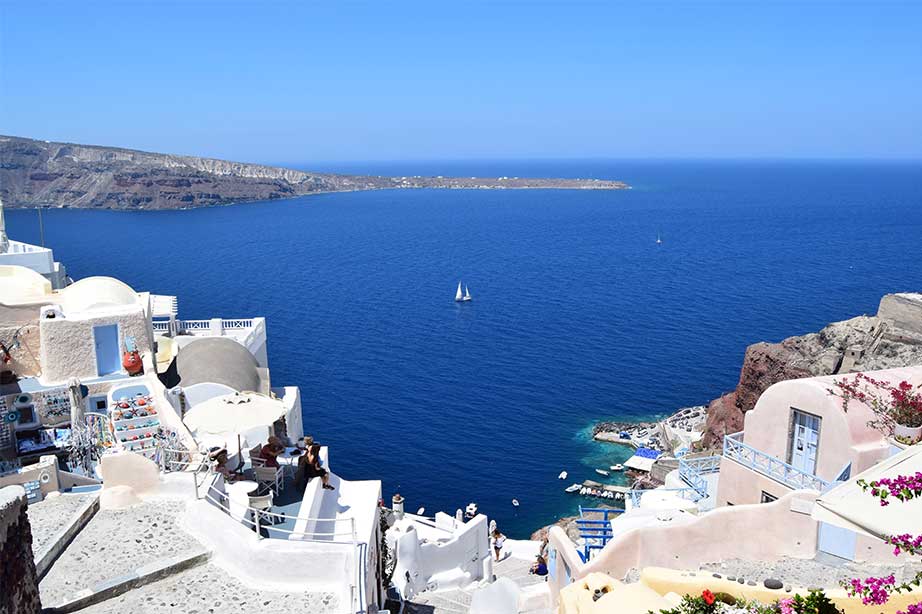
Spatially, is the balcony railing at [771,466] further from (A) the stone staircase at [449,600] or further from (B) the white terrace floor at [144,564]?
(B) the white terrace floor at [144,564]

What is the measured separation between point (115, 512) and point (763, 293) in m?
78.9

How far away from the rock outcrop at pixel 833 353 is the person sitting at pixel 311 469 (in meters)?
18.5

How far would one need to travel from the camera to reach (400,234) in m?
142

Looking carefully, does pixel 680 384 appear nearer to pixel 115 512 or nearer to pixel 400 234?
pixel 115 512

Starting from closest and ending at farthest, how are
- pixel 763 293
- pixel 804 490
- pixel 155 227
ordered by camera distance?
pixel 804 490 < pixel 763 293 < pixel 155 227

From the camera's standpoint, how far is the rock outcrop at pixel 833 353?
89.0ft

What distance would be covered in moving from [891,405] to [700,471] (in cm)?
693

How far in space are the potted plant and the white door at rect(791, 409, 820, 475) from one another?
724 millimetres

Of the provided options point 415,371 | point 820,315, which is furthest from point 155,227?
point 820,315

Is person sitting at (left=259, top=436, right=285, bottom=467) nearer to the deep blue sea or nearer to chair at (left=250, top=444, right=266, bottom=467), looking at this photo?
chair at (left=250, top=444, right=266, bottom=467)

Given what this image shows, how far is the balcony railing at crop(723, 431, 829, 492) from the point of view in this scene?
41.8 feet

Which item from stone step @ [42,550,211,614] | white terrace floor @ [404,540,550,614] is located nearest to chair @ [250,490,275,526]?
stone step @ [42,550,211,614]

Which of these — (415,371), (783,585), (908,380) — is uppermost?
(908,380)

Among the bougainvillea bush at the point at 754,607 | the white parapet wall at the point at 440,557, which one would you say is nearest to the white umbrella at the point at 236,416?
the white parapet wall at the point at 440,557
